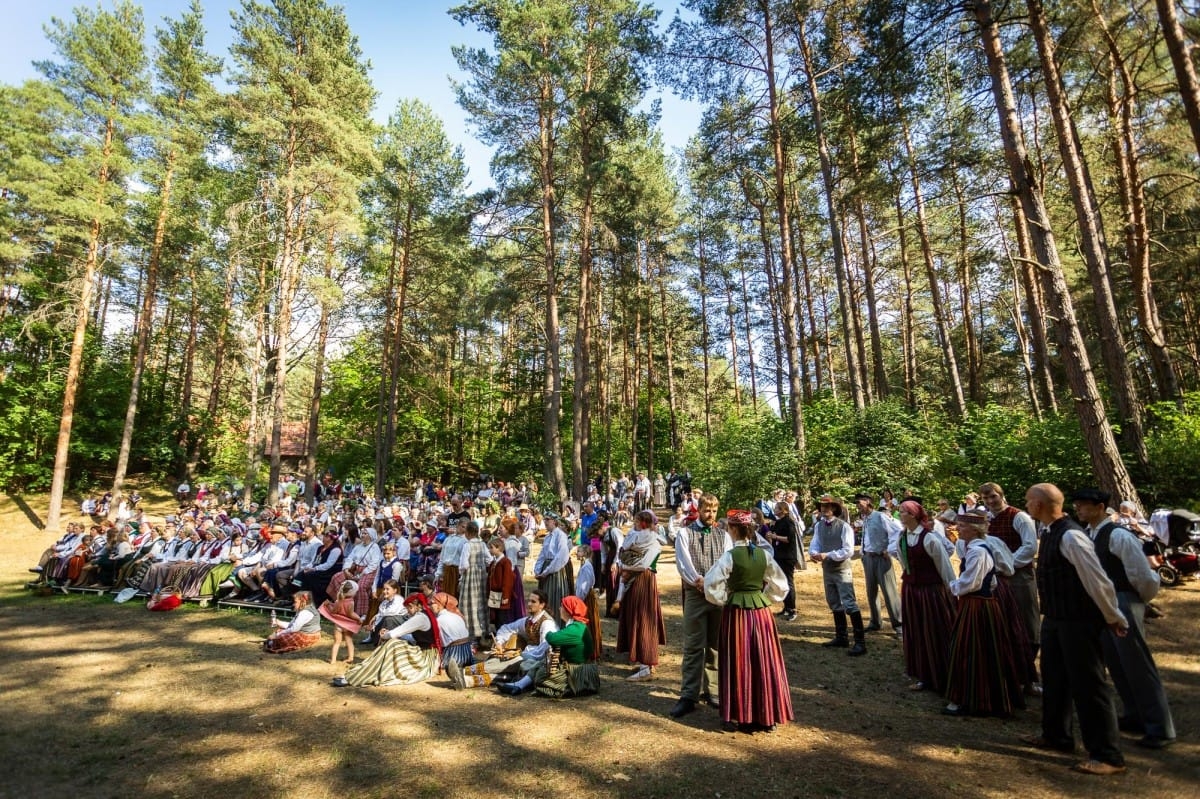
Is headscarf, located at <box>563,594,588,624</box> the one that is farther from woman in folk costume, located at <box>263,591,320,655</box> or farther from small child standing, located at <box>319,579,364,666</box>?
woman in folk costume, located at <box>263,591,320,655</box>

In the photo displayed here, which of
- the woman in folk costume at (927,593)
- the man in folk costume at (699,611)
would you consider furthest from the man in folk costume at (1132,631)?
the man in folk costume at (699,611)

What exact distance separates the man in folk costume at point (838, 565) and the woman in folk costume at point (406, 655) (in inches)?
191

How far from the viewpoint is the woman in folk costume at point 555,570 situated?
8055 millimetres

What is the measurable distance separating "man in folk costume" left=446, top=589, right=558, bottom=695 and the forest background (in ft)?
25.3

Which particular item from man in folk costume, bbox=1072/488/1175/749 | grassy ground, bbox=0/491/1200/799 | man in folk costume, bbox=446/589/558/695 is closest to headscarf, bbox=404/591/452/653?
man in folk costume, bbox=446/589/558/695

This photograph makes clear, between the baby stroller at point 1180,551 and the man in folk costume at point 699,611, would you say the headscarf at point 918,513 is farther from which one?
the baby stroller at point 1180,551

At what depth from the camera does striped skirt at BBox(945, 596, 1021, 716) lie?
496cm

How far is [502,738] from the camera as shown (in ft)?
16.3

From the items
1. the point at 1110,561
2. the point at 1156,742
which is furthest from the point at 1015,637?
the point at 1110,561

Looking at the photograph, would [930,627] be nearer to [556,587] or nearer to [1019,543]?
[1019,543]

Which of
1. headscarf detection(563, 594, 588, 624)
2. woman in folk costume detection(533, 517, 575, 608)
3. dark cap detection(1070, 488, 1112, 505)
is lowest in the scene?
headscarf detection(563, 594, 588, 624)

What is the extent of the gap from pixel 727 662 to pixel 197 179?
26488mm

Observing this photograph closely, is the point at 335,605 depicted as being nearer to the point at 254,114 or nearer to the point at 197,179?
the point at 254,114

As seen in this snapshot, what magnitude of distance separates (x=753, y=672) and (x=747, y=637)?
0.32 m
